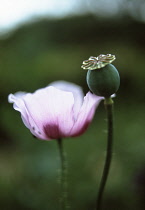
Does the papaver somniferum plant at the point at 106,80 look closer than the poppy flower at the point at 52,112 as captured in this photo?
Yes

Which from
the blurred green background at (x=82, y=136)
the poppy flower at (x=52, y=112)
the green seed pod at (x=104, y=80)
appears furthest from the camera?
the blurred green background at (x=82, y=136)

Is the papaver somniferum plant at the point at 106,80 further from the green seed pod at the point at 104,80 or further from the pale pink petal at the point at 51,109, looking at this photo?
the pale pink petal at the point at 51,109

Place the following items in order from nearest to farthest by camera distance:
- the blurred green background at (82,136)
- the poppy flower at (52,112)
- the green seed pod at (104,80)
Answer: the green seed pod at (104,80) < the poppy flower at (52,112) < the blurred green background at (82,136)

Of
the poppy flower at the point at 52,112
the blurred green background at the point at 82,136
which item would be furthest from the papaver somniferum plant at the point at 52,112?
the blurred green background at the point at 82,136

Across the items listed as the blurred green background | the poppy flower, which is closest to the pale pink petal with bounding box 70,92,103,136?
the poppy flower

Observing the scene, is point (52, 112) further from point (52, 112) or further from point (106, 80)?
point (106, 80)

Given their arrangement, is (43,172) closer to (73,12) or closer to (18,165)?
(18,165)

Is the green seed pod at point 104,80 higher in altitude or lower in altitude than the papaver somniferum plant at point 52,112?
higher
